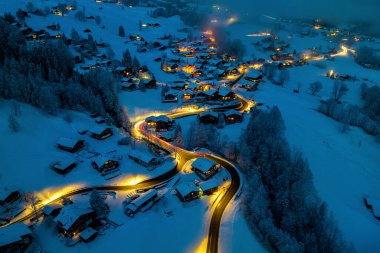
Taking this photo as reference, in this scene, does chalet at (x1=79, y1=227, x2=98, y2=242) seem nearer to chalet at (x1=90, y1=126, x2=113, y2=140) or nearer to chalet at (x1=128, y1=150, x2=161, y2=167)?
chalet at (x1=128, y1=150, x2=161, y2=167)

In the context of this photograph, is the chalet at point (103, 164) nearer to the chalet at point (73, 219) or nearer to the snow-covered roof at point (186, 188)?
the chalet at point (73, 219)

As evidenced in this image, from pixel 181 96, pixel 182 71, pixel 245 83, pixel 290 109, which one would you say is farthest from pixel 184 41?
pixel 290 109

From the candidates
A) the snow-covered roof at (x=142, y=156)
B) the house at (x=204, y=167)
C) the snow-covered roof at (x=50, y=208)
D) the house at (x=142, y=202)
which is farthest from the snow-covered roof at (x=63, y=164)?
the house at (x=204, y=167)

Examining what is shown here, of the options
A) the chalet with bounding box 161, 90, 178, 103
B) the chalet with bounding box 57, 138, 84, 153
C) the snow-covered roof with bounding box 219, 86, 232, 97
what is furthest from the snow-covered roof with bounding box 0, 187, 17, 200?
the snow-covered roof with bounding box 219, 86, 232, 97

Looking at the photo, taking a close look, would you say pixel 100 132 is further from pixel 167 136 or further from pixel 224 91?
pixel 224 91

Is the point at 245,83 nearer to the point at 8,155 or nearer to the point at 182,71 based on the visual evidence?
the point at 182,71

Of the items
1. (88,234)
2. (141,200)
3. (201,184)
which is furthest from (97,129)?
(88,234)
